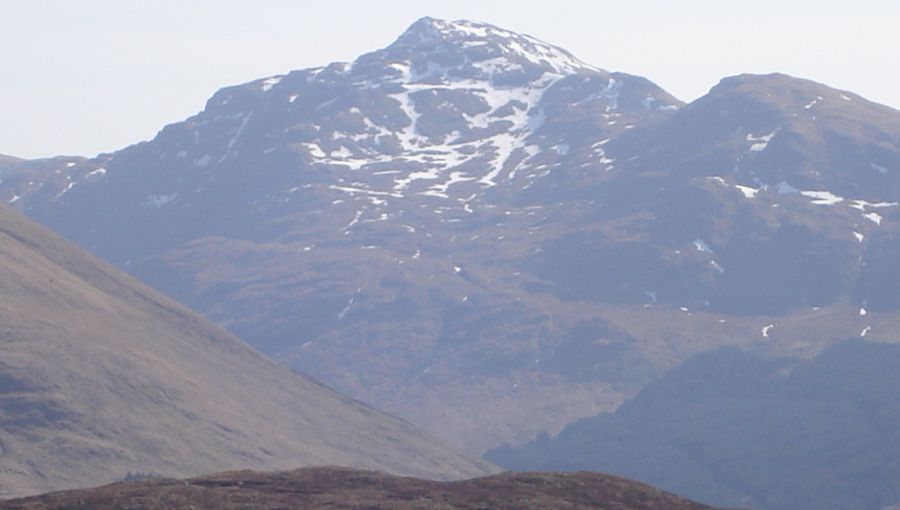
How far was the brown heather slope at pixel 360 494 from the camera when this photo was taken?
88.9 m

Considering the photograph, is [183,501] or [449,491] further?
[449,491]

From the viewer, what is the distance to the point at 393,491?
10125cm

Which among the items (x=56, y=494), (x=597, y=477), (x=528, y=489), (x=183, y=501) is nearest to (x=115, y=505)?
(x=183, y=501)

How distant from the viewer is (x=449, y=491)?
100 metres

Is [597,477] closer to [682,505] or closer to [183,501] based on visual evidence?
[682,505]

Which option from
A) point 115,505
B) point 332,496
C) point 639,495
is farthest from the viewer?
point 639,495

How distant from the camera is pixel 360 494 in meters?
98.4

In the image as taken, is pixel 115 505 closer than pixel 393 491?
Yes

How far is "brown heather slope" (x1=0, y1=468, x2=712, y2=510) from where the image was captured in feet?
292

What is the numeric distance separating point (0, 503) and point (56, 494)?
6506 mm

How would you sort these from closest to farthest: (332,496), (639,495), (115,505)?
1. (115,505)
2. (332,496)
3. (639,495)

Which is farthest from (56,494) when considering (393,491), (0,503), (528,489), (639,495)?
(639,495)

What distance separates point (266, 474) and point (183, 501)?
67.1 ft

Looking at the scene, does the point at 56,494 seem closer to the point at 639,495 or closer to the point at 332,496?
the point at 332,496
